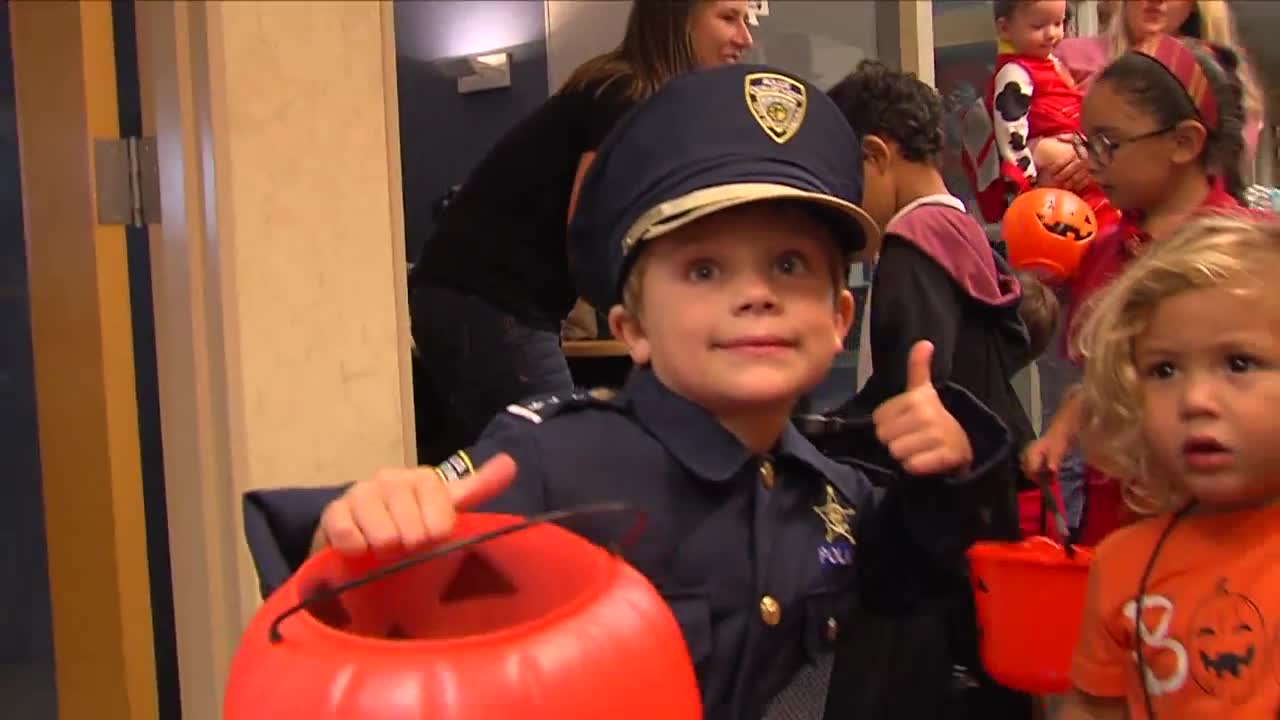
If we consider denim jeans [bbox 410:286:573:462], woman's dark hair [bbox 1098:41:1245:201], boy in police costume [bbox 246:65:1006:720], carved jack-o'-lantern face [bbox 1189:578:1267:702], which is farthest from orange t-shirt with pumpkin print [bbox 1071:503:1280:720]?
denim jeans [bbox 410:286:573:462]

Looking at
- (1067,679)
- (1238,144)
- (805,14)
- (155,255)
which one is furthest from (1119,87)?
(805,14)

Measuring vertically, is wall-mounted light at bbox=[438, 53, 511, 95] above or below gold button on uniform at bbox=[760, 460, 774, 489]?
above

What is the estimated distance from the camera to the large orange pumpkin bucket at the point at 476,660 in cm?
53

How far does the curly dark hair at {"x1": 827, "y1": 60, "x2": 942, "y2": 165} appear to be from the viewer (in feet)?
5.16

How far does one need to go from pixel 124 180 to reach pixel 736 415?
760mm

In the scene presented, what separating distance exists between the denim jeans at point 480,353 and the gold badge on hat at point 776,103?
83cm

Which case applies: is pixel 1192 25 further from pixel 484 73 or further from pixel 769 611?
pixel 484 73

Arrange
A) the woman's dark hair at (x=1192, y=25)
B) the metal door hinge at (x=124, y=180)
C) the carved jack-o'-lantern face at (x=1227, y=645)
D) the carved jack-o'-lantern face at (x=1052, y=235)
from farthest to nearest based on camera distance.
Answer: the woman's dark hair at (x=1192, y=25) → the carved jack-o'-lantern face at (x=1052, y=235) → the metal door hinge at (x=124, y=180) → the carved jack-o'-lantern face at (x=1227, y=645)

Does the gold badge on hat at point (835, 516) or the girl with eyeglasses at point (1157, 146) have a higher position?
the girl with eyeglasses at point (1157, 146)

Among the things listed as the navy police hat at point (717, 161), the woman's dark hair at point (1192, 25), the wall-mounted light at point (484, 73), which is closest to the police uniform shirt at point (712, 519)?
the navy police hat at point (717, 161)

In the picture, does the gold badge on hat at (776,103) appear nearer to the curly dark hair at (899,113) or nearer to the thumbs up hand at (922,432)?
the thumbs up hand at (922,432)

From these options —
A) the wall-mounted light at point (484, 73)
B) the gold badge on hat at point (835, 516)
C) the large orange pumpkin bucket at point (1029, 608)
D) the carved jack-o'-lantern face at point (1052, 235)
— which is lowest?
the large orange pumpkin bucket at point (1029, 608)

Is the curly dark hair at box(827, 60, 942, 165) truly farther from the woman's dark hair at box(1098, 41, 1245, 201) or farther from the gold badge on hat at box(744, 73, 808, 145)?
the gold badge on hat at box(744, 73, 808, 145)

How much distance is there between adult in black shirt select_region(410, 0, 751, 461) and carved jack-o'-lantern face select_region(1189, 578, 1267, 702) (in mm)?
1029
